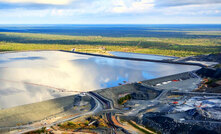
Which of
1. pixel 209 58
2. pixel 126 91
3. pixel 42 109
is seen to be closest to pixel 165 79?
pixel 126 91

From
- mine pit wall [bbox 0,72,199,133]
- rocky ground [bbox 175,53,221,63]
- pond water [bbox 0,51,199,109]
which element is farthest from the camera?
Result: rocky ground [bbox 175,53,221,63]

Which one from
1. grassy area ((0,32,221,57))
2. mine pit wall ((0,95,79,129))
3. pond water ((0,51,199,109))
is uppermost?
grassy area ((0,32,221,57))

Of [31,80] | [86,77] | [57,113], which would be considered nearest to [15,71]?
[31,80]

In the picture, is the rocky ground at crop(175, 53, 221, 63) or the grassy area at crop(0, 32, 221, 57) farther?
the grassy area at crop(0, 32, 221, 57)

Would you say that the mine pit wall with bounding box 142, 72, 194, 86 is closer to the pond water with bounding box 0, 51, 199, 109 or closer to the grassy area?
the pond water with bounding box 0, 51, 199, 109

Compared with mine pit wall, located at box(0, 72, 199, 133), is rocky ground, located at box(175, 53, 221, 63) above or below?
above

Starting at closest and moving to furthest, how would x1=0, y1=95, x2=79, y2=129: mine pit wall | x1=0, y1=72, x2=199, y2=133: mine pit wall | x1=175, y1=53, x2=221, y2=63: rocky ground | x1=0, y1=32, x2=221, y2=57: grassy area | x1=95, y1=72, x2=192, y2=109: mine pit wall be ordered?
x1=0, y1=95, x2=79, y2=129: mine pit wall, x1=0, y1=72, x2=199, y2=133: mine pit wall, x1=95, y1=72, x2=192, y2=109: mine pit wall, x1=175, y1=53, x2=221, y2=63: rocky ground, x1=0, y1=32, x2=221, y2=57: grassy area

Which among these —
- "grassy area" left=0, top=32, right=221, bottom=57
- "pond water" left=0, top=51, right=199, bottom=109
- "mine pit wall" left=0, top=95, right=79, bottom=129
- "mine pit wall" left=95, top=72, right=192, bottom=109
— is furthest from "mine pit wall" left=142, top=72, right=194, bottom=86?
"grassy area" left=0, top=32, right=221, bottom=57
